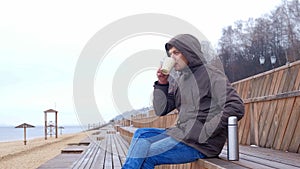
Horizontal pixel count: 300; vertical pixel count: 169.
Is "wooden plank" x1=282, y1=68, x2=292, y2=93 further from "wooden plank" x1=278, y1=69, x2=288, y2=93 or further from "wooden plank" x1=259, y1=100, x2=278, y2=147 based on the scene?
"wooden plank" x1=259, y1=100, x2=278, y2=147

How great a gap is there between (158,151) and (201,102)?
0.41 m

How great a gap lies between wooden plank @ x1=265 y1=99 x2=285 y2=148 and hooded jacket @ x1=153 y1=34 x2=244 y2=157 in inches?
63.5

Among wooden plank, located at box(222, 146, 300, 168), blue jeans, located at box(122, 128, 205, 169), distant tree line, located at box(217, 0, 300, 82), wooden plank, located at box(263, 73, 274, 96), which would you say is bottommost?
wooden plank, located at box(222, 146, 300, 168)

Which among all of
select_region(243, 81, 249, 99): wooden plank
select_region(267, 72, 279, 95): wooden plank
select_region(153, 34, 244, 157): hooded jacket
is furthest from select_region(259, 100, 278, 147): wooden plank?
select_region(243, 81, 249, 99): wooden plank

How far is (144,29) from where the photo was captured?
3.74 m

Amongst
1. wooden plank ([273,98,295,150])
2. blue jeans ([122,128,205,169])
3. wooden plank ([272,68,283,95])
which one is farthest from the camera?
wooden plank ([272,68,283,95])

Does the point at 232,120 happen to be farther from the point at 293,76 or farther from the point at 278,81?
the point at 278,81

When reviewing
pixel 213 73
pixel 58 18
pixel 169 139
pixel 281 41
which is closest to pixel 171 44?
pixel 213 73

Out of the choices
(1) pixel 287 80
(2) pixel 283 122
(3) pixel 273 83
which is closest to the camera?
(2) pixel 283 122

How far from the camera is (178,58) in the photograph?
9.21ft

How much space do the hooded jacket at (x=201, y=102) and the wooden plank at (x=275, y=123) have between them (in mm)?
1614

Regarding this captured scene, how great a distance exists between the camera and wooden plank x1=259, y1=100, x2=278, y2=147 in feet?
14.2

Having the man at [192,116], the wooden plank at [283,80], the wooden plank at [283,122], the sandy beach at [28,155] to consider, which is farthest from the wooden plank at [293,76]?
the sandy beach at [28,155]

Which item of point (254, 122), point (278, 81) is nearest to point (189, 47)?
point (254, 122)
